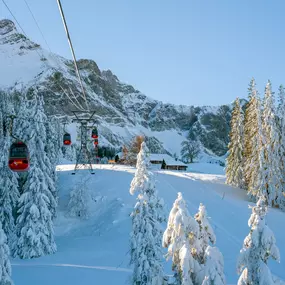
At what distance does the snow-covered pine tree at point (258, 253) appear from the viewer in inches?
305

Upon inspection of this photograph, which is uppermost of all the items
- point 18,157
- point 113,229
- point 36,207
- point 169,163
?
point 18,157

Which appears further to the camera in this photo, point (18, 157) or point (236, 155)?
point (236, 155)

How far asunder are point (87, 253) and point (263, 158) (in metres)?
20.5

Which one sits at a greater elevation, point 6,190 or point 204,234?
point 204,234

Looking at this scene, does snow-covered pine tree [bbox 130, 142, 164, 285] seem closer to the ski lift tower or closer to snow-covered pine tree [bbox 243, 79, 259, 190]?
the ski lift tower

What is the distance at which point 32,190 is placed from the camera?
27.2 m

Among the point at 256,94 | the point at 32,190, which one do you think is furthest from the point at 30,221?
the point at 256,94

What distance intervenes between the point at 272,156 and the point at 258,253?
2788cm

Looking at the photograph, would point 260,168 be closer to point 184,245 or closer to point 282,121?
point 282,121

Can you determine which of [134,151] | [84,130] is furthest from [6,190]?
[134,151]

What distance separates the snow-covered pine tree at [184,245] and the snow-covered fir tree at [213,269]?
51 centimetres

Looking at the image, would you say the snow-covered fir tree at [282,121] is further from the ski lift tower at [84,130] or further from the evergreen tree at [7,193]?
the evergreen tree at [7,193]

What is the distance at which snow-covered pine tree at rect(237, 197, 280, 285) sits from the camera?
774 cm

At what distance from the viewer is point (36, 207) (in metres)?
26.7
